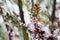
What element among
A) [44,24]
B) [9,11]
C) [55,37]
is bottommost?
[55,37]

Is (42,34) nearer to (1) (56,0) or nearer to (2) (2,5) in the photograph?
(1) (56,0)

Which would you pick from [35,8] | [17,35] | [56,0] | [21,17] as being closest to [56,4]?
[56,0]

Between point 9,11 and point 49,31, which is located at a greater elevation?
point 9,11

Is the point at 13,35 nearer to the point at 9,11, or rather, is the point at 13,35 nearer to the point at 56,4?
the point at 9,11

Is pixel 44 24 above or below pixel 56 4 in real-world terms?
below

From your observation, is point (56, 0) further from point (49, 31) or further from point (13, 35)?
point (13, 35)

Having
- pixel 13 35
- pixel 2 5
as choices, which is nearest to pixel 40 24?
pixel 13 35

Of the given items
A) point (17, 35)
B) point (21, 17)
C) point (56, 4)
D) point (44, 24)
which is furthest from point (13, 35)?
point (56, 4)
